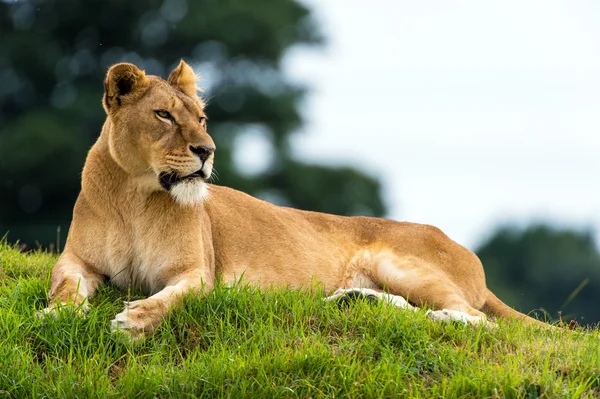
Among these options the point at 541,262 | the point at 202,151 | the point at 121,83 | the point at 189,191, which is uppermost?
the point at 121,83

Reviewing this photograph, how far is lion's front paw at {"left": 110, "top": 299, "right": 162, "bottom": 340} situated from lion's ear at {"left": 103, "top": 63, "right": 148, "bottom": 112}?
4.24 feet

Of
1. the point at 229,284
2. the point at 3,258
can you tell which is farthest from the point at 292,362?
the point at 3,258

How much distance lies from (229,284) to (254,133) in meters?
15.4

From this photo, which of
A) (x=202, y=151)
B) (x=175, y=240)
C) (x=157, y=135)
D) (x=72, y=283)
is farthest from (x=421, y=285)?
(x=72, y=283)

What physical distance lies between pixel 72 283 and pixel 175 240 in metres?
0.64

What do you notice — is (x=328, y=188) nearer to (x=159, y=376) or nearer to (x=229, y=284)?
(x=229, y=284)

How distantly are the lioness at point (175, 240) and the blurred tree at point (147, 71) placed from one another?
33.7 ft

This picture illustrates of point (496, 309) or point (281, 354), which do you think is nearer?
point (281, 354)

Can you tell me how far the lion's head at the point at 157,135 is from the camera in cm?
521

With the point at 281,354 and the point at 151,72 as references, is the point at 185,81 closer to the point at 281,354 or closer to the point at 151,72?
the point at 281,354

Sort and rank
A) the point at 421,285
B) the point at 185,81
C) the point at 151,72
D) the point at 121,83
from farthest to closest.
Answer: the point at 151,72 < the point at 421,285 < the point at 185,81 < the point at 121,83

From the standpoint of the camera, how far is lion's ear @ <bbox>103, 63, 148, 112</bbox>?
17.9 ft

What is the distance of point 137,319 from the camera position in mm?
4738

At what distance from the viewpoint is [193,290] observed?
5.13 m
